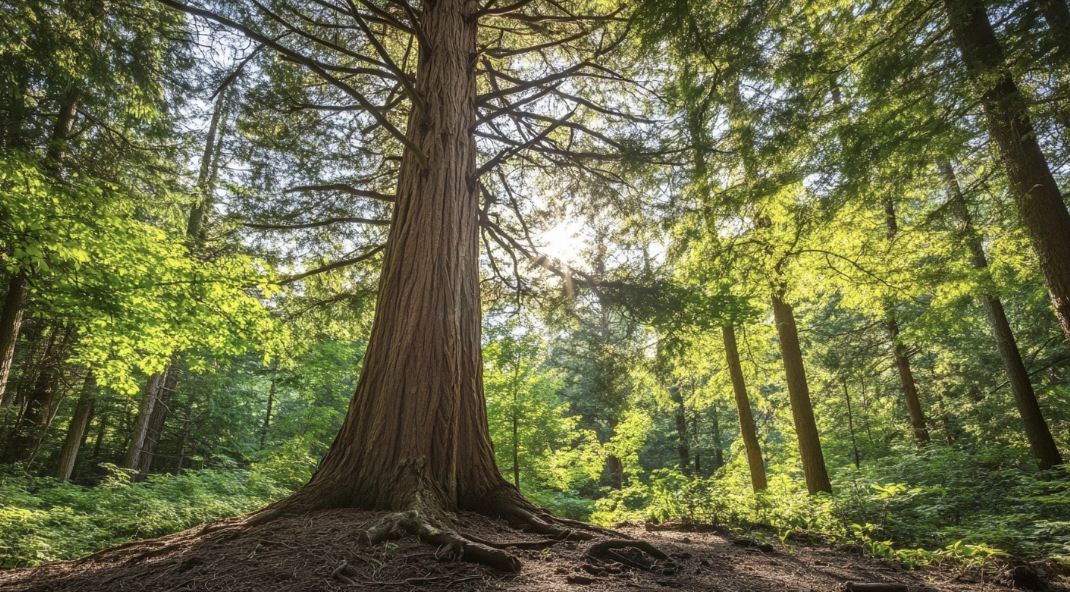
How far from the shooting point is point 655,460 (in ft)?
79.6

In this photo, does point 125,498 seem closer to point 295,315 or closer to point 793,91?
point 295,315

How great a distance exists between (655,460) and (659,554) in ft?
77.7

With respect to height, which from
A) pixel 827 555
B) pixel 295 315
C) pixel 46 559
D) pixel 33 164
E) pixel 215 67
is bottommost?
pixel 46 559

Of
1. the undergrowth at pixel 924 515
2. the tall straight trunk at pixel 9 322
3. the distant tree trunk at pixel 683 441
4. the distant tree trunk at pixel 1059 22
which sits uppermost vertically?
the distant tree trunk at pixel 1059 22

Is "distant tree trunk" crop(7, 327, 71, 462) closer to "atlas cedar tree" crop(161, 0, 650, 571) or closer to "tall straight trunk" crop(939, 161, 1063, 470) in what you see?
"atlas cedar tree" crop(161, 0, 650, 571)

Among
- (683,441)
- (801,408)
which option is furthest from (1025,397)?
(683,441)

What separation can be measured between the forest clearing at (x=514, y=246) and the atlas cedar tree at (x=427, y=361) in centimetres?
3

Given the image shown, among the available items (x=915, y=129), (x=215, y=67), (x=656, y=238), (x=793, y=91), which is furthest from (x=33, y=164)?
(x=915, y=129)

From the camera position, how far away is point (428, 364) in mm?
3379

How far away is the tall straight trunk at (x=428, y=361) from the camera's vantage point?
308 cm

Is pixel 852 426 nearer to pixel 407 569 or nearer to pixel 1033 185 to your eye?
pixel 1033 185

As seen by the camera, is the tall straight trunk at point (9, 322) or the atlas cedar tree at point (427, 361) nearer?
the atlas cedar tree at point (427, 361)

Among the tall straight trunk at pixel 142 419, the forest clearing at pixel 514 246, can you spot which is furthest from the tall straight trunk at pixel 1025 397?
the tall straight trunk at pixel 142 419

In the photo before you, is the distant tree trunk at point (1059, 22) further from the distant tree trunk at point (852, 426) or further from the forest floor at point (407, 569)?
the distant tree trunk at point (852, 426)
